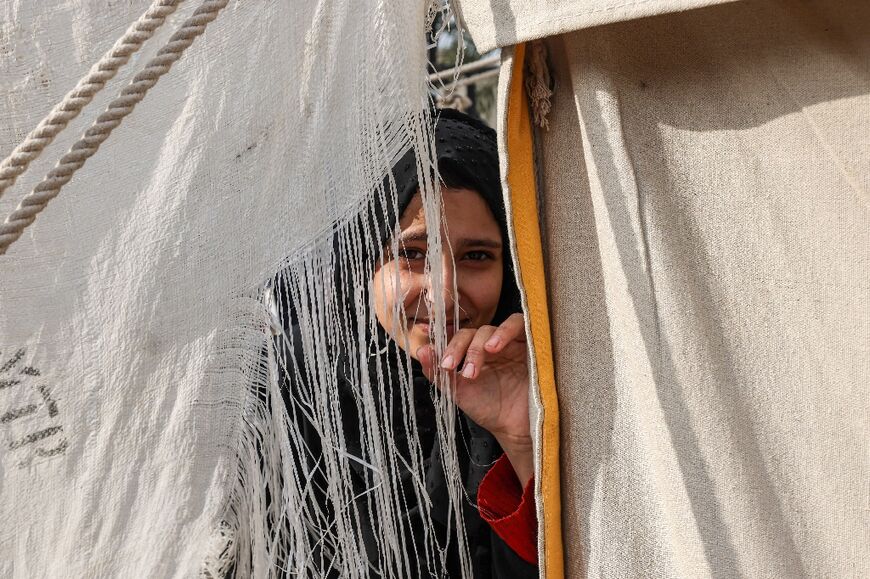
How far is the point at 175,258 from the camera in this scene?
30.7 inches

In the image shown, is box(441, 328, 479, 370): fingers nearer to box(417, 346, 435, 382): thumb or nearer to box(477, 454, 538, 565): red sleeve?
box(417, 346, 435, 382): thumb

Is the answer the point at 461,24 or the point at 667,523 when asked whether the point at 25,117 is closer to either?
the point at 461,24

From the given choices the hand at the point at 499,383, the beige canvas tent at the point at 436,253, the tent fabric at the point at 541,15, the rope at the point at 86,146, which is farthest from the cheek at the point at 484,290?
the rope at the point at 86,146

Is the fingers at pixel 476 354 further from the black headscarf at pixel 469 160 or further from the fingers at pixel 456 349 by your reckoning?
the black headscarf at pixel 469 160

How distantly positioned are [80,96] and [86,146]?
4 centimetres

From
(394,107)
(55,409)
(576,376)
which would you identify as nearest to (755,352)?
(576,376)

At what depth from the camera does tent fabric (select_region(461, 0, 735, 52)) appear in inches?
27.2

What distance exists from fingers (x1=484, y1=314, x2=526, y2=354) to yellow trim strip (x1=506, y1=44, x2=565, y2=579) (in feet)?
0.25

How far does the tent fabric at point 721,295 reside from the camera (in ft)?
2.33

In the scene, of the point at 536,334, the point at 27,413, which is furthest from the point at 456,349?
the point at 27,413

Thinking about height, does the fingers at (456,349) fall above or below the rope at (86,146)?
below

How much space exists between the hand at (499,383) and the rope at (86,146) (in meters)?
0.43

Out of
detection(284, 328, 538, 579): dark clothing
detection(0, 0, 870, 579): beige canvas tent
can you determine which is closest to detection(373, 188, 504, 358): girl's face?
detection(284, 328, 538, 579): dark clothing

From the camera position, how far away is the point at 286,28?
80 cm
